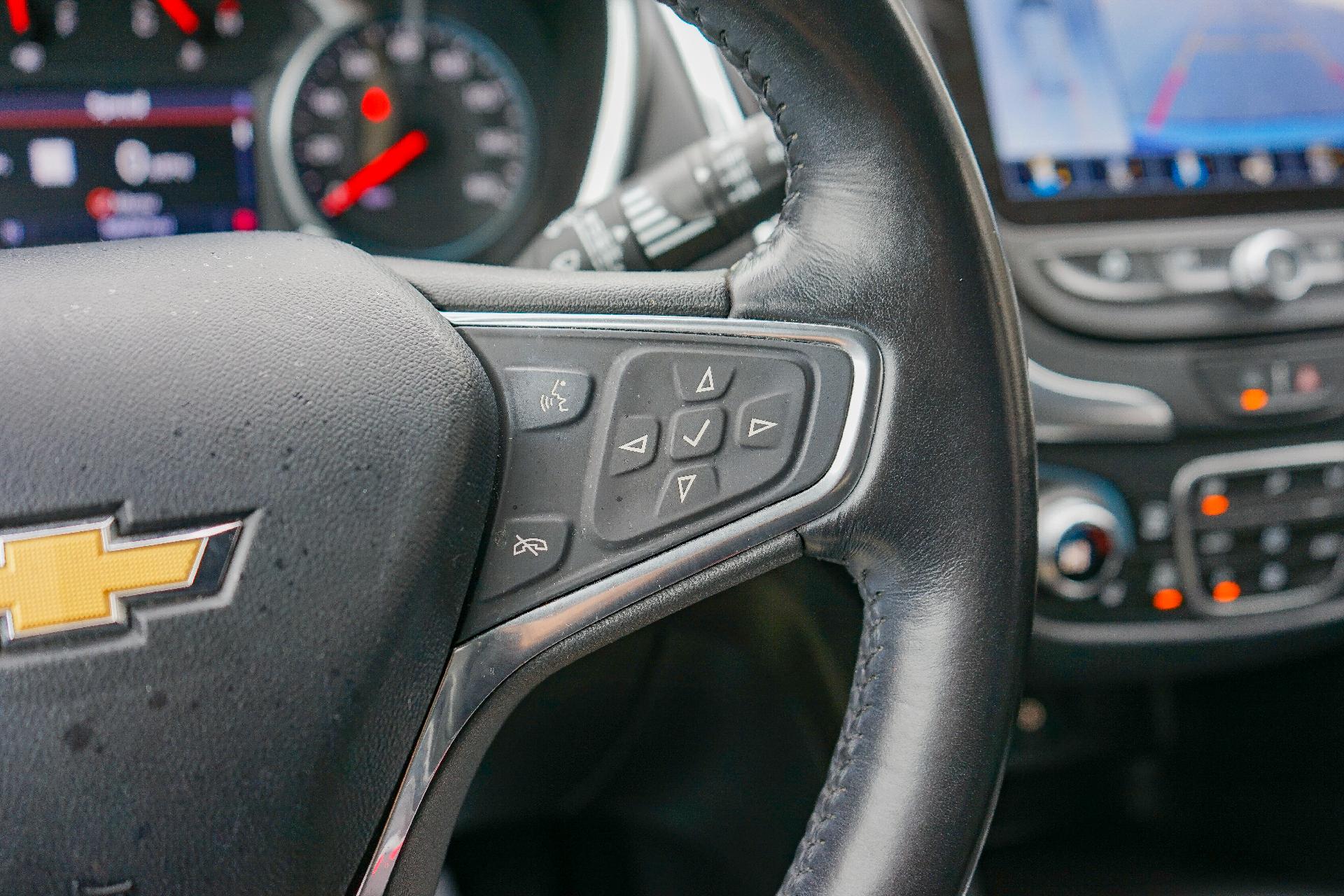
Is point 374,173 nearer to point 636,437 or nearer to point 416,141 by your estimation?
point 416,141

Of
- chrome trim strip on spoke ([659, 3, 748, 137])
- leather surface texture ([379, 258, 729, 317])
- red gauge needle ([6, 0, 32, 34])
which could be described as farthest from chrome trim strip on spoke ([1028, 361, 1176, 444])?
red gauge needle ([6, 0, 32, 34])

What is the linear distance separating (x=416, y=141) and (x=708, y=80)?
1.14 ft

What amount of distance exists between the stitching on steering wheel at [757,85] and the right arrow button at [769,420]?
6cm

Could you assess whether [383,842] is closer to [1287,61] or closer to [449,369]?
[449,369]

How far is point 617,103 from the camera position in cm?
109

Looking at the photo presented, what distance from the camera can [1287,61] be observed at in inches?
40.1

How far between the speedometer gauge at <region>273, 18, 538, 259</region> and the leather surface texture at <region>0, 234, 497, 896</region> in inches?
27.8

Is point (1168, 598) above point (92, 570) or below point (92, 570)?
below

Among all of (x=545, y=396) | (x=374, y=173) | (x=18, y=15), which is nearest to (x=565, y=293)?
(x=545, y=396)

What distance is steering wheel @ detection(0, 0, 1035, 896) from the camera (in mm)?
448

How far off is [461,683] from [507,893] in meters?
0.55

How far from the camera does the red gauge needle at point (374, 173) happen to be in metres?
1.19

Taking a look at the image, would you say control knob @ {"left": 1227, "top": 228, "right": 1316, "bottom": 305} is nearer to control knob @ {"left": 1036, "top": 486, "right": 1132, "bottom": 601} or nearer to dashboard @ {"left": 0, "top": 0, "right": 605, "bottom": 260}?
control knob @ {"left": 1036, "top": 486, "right": 1132, "bottom": 601}

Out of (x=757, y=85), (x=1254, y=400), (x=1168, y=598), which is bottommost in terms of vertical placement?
(x=1168, y=598)
